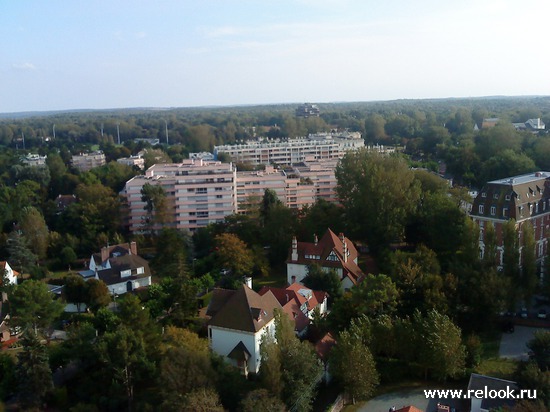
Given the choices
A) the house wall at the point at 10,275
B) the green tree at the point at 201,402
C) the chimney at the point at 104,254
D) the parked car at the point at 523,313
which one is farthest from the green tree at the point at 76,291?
the parked car at the point at 523,313

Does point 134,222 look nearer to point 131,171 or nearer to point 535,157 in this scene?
point 131,171

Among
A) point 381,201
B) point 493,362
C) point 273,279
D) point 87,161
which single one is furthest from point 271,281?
point 87,161

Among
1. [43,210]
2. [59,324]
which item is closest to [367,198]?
[59,324]

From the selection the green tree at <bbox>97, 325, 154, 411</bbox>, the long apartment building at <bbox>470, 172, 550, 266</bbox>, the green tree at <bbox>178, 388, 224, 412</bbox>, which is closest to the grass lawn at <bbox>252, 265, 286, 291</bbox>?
the long apartment building at <bbox>470, 172, 550, 266</bbox>

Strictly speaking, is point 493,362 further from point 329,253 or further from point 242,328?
point 329,253

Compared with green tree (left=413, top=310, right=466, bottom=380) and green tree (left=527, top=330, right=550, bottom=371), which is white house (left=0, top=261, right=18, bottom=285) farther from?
green tree (left=527, top=330, right=550, bottom=371)

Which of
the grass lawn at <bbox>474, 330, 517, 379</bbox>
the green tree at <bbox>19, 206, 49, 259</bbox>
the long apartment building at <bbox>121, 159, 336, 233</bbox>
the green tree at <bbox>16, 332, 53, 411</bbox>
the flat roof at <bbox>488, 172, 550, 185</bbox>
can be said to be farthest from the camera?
the long apartment building at <bbox>121, 159, 336, 233</bbox>
